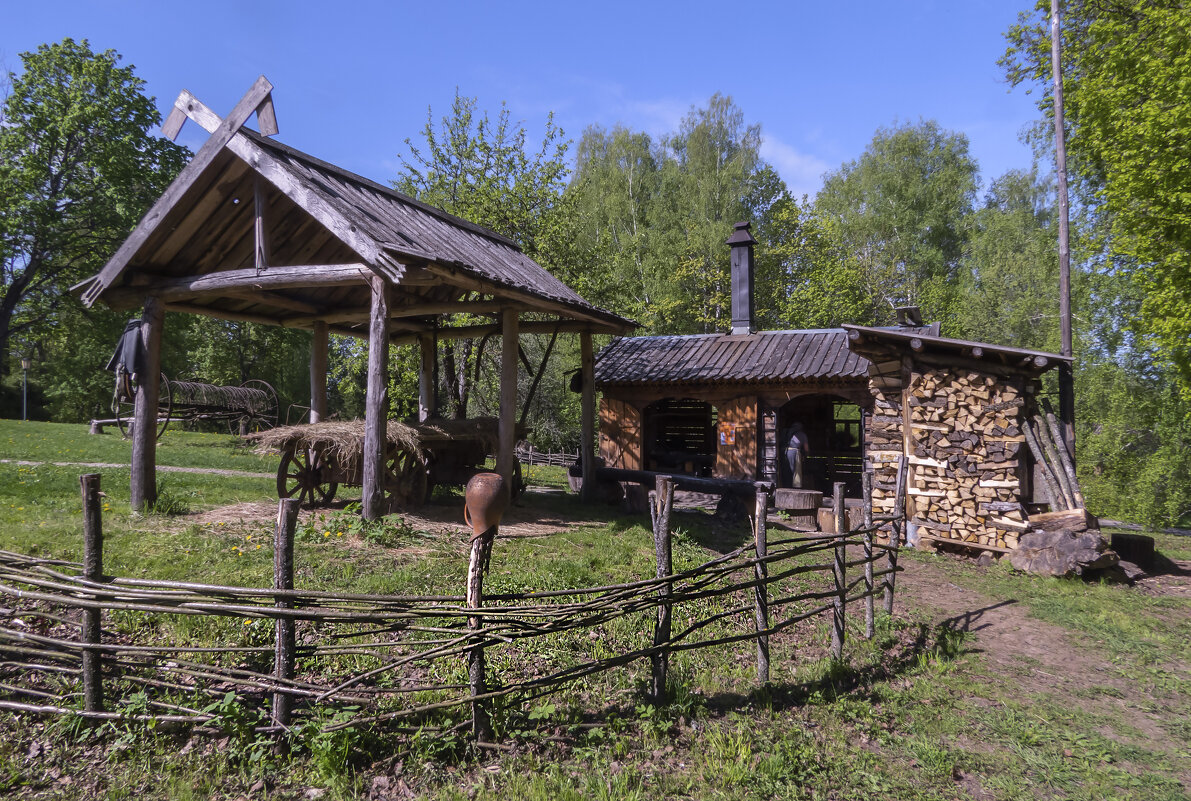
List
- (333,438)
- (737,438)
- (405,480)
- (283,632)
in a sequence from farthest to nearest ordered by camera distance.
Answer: (737,438), (405,480), (333,438), (283,632)

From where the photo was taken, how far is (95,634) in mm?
3604

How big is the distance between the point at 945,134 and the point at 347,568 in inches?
1336

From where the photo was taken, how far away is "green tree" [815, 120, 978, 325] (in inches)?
1105

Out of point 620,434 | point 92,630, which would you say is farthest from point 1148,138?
point 92,630

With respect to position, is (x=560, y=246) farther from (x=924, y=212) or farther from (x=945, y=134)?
(x=945, y=134)

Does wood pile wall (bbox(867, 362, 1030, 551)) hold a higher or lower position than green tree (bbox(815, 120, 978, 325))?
lower

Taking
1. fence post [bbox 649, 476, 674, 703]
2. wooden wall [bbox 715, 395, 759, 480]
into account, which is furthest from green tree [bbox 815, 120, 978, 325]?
fence post [bbox 649, 476, 674, 703]

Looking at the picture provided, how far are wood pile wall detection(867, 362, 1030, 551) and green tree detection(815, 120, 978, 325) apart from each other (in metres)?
19.1

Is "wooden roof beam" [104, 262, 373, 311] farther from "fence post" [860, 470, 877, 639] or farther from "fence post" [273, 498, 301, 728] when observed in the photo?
"fence post" [860, 470, 877, 639]

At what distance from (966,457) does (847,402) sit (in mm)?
6235

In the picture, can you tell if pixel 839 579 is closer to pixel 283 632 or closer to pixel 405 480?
pixel 283 632

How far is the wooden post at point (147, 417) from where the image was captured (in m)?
7.27

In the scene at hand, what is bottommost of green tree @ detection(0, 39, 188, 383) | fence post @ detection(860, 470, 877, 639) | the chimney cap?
fence post @ detection(860, 470, 877, 639)

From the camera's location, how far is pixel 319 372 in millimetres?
10586
